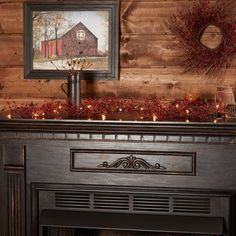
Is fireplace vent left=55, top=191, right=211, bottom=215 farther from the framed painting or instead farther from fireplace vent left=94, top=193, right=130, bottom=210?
the framed painting

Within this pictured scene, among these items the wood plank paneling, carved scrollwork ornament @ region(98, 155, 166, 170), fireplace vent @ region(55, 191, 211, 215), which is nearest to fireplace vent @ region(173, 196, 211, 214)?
fireplace vent @ region(55, 191, 211, 215)

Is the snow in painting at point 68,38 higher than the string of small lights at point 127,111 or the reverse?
higher

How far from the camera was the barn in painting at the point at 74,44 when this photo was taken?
2.76m

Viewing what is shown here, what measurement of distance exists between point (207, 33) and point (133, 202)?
900 mm

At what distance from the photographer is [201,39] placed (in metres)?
2.71

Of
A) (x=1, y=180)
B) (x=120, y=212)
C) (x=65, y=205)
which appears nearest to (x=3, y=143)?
(x=1, y=180)

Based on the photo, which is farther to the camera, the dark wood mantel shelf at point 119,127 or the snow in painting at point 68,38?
the snow in painting at point 68,38

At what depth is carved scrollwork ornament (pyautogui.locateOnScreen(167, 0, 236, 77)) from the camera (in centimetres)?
267

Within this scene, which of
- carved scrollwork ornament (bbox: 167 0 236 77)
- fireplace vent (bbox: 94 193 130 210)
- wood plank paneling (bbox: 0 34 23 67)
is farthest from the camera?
wood plank paneling (bbox: 0 34 23 67)

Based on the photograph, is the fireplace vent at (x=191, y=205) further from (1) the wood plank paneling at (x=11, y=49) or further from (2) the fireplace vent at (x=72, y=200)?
(1) the wood plank paneling at (x=11, y=49)

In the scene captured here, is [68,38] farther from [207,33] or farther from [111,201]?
[111,201]

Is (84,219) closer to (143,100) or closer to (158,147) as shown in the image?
(158,147)

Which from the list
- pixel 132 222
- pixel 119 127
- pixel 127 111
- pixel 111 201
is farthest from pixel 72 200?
pixel 127 111

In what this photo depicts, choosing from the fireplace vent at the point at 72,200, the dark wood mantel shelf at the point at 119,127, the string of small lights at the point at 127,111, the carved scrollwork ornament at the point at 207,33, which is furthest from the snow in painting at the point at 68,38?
the fireplace vent at the point at 72,200
